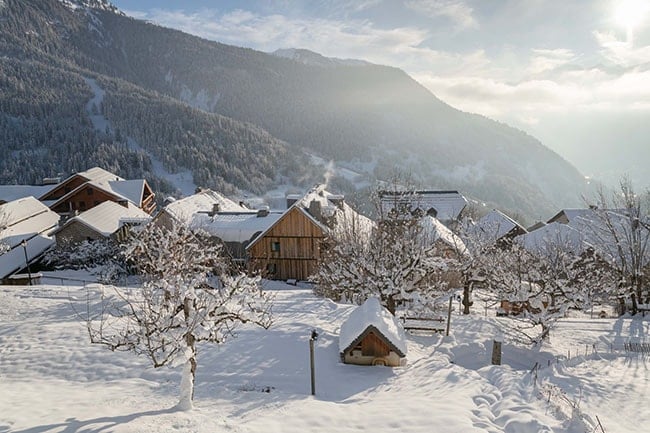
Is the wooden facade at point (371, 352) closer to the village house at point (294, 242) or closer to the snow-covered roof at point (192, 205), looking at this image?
the village house at point (294, 242)

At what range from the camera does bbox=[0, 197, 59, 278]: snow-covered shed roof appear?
34344 millimetres

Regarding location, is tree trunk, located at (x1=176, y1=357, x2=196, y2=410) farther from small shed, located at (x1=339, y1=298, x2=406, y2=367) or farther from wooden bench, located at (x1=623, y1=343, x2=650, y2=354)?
wooden bench, located at (x1=623, y1=343, x2=650, y2=354)

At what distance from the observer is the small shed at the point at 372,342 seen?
14.0m

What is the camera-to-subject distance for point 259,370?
44.5 ft

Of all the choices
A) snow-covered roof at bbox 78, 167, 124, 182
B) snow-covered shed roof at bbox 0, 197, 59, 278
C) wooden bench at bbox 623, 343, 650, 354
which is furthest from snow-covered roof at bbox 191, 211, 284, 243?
snow-covered roof at bbox 78, 167, 124, 182

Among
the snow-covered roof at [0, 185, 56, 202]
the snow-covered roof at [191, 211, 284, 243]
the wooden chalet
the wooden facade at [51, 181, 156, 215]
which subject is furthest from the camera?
the snow-covered roof at [0, 185, 56, 202]

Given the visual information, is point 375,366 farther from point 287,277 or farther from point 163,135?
point 163,135

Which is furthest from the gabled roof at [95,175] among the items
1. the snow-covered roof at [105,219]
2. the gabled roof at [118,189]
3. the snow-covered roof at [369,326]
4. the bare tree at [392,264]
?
the snow-covered roof at [369,326]

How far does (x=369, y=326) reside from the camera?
14.0 metres

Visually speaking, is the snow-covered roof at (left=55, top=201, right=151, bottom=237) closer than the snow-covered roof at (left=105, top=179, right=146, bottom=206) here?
Yes

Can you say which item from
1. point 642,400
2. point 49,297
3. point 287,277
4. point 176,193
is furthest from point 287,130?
point 642,400

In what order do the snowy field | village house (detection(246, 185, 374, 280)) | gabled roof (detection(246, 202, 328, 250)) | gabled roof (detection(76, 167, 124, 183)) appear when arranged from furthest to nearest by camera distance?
1. gabled roof (detection(76, 167, 124, 183))
2. village house (detection(246, 185, 374, 280))
3. gabled roof (detection(246, 202, 328, 250))
4. the snowy field

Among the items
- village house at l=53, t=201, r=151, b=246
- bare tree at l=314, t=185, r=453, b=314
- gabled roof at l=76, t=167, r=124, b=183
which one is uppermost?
gabled roof at l=76, t=167, r=124, b=183

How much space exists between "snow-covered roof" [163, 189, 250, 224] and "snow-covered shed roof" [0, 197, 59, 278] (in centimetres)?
1224
